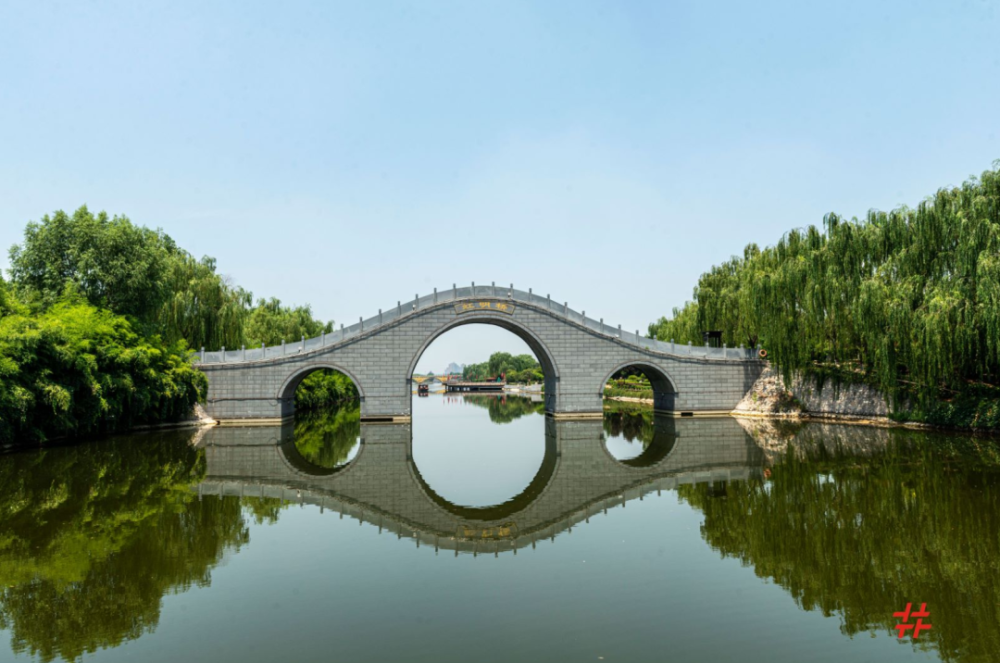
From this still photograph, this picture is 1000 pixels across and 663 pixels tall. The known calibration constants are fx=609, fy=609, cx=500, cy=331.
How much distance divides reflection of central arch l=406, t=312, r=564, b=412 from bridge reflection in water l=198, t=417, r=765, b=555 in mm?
5201

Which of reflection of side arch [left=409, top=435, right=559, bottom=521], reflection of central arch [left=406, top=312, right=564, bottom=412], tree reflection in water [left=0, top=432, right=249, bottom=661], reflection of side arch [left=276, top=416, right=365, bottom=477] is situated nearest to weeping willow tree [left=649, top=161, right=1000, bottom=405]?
reflection of central arch [left=406, top=312, right=564, bottom=412]

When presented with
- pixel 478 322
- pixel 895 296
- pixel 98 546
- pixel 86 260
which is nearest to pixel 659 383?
pixel 478 322

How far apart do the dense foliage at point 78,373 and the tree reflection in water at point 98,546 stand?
2.50 meters

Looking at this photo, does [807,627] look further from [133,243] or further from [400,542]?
[133,243]

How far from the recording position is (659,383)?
29.3 meters

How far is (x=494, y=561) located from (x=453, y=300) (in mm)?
18872

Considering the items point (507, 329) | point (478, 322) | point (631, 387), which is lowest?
point (631, 387)

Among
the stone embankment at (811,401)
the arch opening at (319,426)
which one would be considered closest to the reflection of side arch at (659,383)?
the stone embankment at (811,401)

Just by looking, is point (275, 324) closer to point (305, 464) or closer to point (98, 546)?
point (305, 464)

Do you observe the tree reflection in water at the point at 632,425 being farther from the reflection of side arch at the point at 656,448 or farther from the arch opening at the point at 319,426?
the arch opening at the point at 319,426

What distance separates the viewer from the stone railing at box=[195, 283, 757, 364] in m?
24.6

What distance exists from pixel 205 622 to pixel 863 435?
18.8 metres

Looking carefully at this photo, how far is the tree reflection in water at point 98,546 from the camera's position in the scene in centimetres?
555

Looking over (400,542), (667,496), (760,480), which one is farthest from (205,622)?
(760,480)
